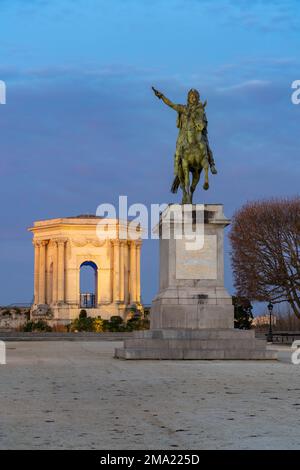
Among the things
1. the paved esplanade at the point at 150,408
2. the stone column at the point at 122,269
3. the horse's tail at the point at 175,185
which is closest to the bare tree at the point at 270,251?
the horse's tail at the point at 175,185

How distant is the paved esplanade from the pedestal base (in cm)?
362

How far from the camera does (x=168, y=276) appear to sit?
85.3 feet

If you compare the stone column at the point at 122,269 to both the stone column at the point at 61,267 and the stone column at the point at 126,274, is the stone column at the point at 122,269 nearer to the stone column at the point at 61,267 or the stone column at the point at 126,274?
the stone column at the point at 126,274

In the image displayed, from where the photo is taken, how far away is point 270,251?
54.3 meters

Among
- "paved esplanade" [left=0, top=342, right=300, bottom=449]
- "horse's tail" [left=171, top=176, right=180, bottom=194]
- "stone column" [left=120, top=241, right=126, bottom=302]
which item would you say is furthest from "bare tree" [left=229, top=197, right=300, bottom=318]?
"stone column" [left=120, top=241, right=126, bottom=302]

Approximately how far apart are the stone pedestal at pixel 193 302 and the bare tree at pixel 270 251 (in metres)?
28.1

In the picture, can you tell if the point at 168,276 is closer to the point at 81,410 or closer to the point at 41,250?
the point at 81,410

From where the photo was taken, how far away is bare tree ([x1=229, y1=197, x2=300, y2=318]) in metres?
54.2

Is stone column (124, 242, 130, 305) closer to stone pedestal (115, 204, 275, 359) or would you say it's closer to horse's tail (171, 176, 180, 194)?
horse's tail (171, 176, 180, 194)

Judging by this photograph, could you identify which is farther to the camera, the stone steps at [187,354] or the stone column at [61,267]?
the stone column at [61,267]

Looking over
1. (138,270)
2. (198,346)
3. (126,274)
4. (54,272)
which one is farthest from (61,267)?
(198,346)

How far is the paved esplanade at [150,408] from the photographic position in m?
9.37

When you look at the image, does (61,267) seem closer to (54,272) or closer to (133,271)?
(54,272)
